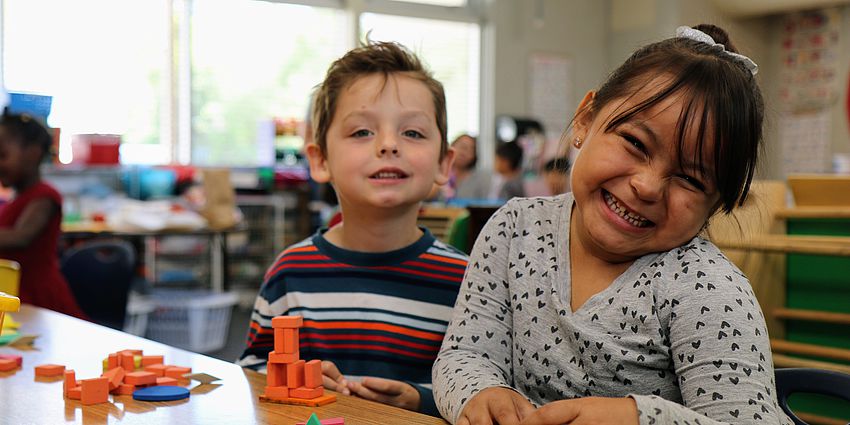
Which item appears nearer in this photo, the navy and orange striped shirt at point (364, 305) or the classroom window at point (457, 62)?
the navy and orange striped shirt at point (364, 305)

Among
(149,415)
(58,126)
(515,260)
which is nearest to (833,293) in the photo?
(515,260)

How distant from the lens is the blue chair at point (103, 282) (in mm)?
3041

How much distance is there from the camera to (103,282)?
3.06 meters

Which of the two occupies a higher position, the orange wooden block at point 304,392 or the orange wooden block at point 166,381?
the orange wooden block at point 304,392

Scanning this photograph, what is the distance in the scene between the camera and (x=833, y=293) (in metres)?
2.39

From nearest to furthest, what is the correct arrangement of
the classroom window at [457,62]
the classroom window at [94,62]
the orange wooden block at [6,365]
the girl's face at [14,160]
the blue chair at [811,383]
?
the blue chair at [811,383]
the orange wooden block at [6,365]
the girl's face at [14,160]
the classroom window at [94,62]
the classroom window at [457,62]

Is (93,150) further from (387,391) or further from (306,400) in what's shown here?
(306,400)

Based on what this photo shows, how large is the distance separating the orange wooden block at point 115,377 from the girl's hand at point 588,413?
1.57 ft

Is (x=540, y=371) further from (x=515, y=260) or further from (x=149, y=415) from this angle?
(x=149, y=415)

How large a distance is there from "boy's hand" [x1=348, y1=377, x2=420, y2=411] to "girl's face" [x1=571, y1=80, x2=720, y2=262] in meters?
0.35

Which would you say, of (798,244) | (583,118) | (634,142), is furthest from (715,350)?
(798,244)

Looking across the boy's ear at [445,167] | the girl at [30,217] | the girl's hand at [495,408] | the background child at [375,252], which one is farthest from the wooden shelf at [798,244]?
the girl at [30,217]

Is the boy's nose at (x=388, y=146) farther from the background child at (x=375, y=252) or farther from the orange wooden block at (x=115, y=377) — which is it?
the orange wooden block at (x=115, y=377)

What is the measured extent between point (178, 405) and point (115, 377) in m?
0.10
